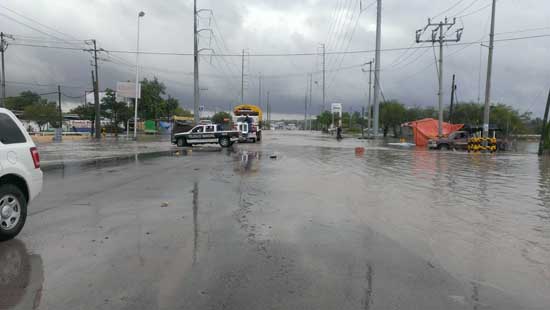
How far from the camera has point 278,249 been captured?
221 inches

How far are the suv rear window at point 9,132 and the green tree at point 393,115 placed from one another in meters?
76.0

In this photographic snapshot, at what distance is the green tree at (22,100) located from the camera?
103m

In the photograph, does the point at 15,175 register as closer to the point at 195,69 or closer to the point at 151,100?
the point at 195,69

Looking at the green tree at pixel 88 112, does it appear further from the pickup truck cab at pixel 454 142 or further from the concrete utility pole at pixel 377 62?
the pickup truck cab at pixel 454 142

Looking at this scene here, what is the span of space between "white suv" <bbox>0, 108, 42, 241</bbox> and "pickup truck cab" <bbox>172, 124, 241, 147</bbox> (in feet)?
82.2

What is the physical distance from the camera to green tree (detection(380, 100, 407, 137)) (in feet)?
256

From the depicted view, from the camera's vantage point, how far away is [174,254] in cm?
531

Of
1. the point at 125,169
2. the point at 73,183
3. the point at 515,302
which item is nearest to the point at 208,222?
the point at 515,302

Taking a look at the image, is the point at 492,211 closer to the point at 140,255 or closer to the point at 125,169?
the point at 140,255

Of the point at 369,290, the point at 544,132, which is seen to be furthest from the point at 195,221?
the point at 544,132

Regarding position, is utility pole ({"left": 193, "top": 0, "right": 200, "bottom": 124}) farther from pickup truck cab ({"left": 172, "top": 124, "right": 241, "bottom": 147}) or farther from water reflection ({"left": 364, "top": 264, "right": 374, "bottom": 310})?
water reflection ({"left": 364, "top": 264, "right": 374, "bottom": 310})

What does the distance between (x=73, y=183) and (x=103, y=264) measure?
7.84 meters

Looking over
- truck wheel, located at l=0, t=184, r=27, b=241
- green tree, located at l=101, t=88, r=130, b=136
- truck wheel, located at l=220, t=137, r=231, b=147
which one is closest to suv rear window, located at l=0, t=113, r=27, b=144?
truck wheel, located at l=0, t=184, r=27, b=241

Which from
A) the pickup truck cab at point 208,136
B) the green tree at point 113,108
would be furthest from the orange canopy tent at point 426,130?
the green tree at point 113,108
